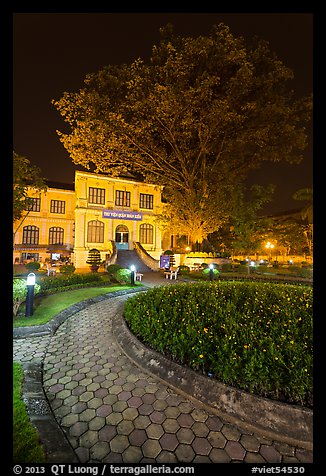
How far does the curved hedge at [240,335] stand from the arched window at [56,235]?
28739mm

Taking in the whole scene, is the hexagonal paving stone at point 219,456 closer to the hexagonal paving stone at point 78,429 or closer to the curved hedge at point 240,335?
the curved hedge at point 240,335

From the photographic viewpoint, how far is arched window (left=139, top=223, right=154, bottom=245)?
96.0 feet

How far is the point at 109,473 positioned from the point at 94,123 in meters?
18.0

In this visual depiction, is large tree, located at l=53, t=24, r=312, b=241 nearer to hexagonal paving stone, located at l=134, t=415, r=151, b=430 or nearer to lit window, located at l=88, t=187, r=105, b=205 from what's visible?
lit window, located at l=88, t=187, r=105, b=205

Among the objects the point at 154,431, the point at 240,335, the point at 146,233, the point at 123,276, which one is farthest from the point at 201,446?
the point at 146,233

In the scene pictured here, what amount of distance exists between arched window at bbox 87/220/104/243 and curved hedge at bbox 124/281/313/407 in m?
21.1

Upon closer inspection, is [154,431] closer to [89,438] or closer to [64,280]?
[89,438]

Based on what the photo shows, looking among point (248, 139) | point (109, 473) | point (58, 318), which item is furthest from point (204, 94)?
point (109, 473)

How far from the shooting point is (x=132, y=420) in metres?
2.80

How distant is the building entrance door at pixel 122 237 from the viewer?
2791 cm

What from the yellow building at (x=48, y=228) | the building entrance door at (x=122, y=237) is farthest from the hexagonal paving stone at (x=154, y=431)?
the yellow building at (x=48, y=228)
